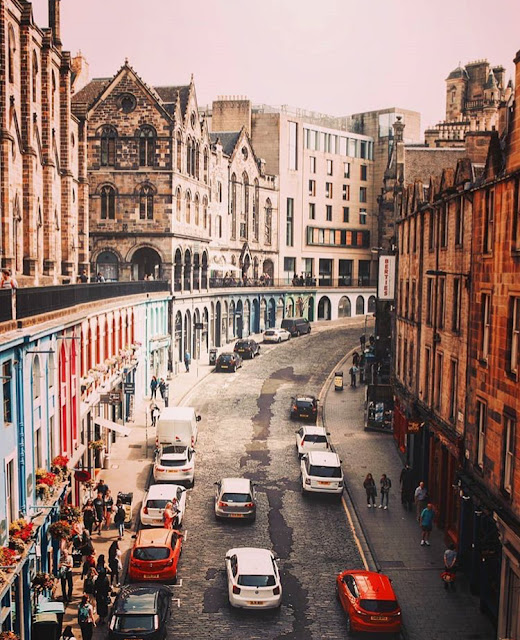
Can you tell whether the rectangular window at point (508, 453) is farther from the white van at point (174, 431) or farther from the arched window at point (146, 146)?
the arched window at point (146, 146)

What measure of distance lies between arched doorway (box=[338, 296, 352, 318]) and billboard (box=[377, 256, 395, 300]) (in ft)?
180

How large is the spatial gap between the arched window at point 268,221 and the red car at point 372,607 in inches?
2863

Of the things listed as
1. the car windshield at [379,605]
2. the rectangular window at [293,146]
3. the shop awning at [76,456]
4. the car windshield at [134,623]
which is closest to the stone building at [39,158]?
the shop awning at [76,456]

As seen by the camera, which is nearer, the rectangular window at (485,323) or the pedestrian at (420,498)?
the rectangular window at (485,323)

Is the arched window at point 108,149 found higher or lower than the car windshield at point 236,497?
higher

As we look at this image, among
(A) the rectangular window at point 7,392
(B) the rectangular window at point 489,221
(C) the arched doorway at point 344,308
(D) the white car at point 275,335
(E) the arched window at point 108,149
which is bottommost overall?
(D) the white car at point 275,335

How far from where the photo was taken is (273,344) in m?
72.9

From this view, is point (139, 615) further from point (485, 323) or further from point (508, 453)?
point (485, 323)

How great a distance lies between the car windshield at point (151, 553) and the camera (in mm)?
24453

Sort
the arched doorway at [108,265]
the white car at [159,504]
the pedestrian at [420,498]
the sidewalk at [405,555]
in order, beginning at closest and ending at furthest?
the sidewalk at [405,555] → the white car at [159,504] → the pedestrian at [420,498] → the arched doorway at [108,265]

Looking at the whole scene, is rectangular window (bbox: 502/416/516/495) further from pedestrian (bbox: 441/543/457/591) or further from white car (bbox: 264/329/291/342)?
white car (bbox: 264/329/291/342)

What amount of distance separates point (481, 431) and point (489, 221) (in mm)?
6456

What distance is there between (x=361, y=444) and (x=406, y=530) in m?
12.0

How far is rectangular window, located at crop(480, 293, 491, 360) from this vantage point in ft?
80.1
